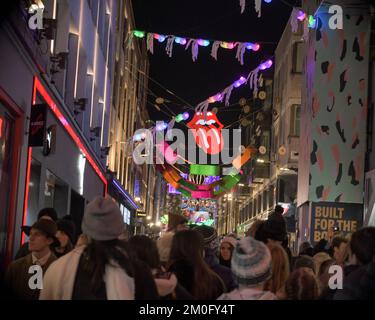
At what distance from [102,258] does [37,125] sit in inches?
303

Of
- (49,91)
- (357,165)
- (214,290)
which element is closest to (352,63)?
(357,165)

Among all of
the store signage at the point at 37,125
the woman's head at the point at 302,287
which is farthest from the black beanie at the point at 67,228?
the store signage at the point at 37,125

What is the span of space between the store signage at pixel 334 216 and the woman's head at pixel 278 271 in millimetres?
15710

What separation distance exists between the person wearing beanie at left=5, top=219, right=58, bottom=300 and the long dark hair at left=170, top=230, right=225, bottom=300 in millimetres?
1268

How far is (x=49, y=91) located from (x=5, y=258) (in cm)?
412

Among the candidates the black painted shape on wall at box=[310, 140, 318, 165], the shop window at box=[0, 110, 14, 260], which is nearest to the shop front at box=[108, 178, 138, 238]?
the black painted shape on wall at box=[310, 140, 318, 165]

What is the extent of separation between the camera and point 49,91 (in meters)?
13.0

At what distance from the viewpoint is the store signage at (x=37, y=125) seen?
11.2m

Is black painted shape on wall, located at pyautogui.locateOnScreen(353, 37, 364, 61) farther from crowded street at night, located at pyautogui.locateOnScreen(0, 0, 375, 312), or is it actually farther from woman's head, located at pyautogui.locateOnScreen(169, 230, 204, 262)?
woman's head, located at pyautogui.locateOnScreen(169, 230, 204, 262)

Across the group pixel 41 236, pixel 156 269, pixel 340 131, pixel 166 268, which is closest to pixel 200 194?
pixel 340 131

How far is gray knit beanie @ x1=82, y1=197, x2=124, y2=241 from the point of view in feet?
13.4

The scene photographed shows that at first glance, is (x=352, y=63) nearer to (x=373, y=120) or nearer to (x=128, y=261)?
(x=373, y=120)

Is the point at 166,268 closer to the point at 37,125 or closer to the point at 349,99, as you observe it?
the point at 37,125

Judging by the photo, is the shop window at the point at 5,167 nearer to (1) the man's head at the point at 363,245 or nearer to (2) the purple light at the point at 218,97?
(1) the man's head at the point at 363,245
